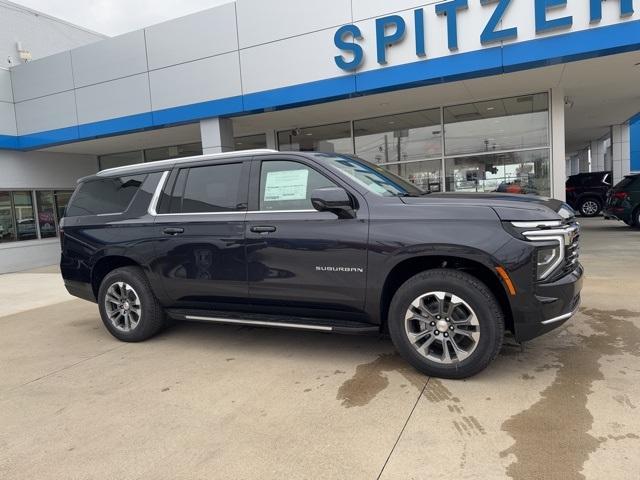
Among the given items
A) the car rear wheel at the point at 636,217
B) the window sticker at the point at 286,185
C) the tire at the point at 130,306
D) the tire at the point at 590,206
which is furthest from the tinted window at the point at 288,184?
the tire at the point at 590,206

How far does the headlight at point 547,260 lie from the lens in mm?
3387

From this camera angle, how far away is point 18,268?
14.4m

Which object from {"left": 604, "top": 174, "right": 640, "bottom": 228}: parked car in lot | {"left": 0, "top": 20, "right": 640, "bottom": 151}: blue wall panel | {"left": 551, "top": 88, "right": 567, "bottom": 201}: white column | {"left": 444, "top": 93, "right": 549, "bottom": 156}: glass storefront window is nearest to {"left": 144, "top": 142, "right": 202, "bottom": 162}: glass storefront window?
{"left": 0, "top": 20, "right": 640, "bottom": 151}: blue wall panel

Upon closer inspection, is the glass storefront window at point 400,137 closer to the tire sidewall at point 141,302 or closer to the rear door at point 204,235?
the rear door at point 204,235

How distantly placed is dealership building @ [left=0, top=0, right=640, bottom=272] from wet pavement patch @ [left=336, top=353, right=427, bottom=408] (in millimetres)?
6444

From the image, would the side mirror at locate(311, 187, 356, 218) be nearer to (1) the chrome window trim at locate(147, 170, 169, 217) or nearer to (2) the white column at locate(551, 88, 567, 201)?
(1) the chrome window trim at locate(147, 170, 169, 217)

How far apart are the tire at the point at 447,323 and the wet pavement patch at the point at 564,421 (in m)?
0.53

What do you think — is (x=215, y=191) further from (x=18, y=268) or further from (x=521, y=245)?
(x=18, y=268)

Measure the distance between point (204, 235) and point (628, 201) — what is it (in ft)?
42.2

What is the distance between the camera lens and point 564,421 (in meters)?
2.96

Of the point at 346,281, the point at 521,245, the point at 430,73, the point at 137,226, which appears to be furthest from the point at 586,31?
the point at 137,226

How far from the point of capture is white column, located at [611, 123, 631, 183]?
1844 cm

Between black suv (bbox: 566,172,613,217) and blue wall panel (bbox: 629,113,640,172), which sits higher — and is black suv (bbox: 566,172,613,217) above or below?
below

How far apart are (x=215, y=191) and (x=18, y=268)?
12.9 metres
